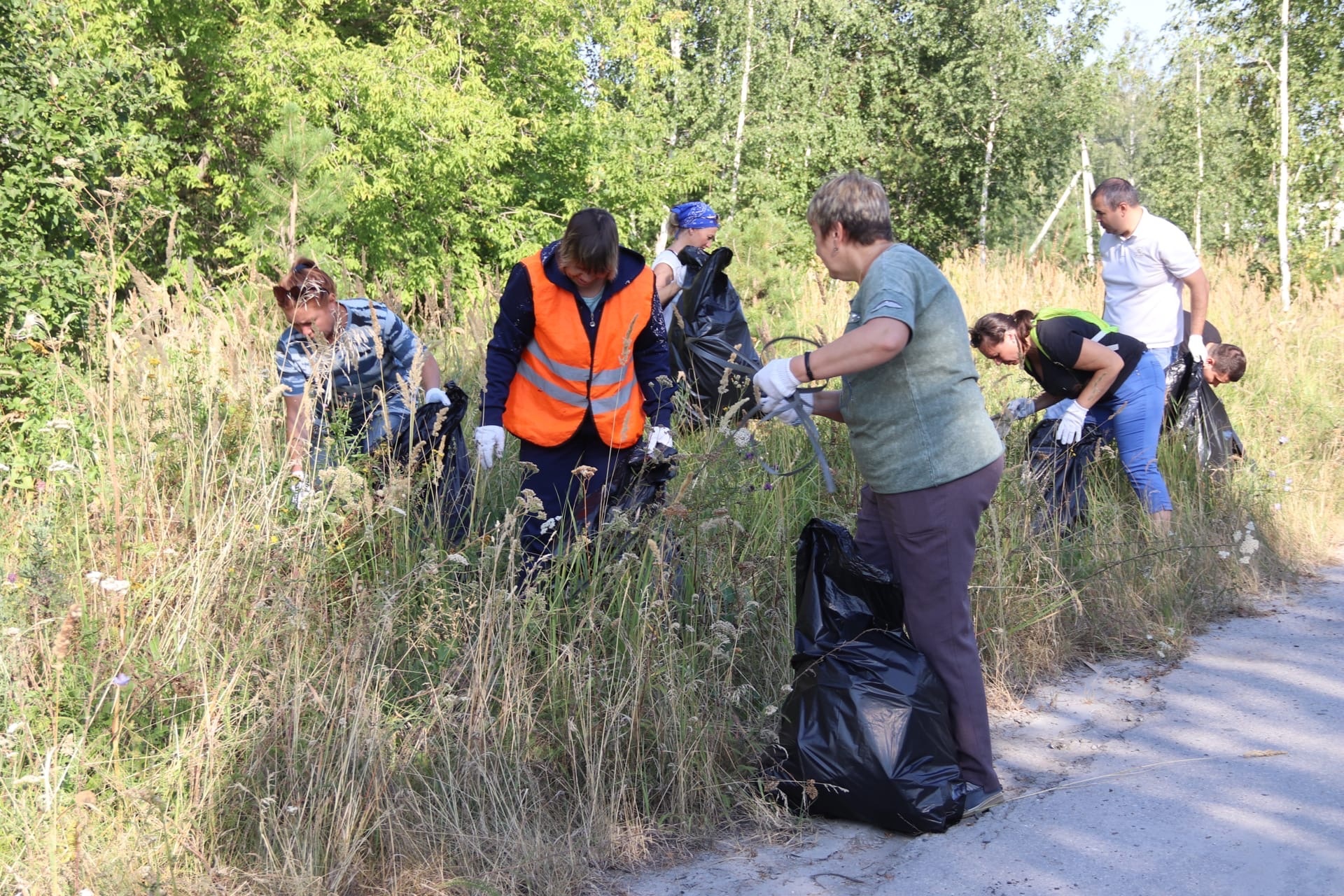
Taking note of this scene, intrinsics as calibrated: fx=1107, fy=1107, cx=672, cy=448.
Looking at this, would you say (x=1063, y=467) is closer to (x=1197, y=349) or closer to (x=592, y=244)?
(x=1197, y=349)

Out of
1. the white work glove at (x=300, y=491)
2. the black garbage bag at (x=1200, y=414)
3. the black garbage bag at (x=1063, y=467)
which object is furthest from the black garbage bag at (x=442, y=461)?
the black garbage bag at (x=1200, y=414)

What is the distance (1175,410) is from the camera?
6176 millimetres

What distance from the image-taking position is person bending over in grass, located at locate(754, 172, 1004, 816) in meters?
3.12

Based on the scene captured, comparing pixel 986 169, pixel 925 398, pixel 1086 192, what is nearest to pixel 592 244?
pixel 925 398

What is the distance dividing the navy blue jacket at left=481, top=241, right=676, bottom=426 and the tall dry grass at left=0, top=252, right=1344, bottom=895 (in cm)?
31

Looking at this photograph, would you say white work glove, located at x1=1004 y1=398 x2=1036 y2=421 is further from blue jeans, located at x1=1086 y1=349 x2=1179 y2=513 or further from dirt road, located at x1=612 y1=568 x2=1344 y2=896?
dirt road, located at x1=612 y1=568 x2=1344 y2=896

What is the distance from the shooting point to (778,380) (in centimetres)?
308

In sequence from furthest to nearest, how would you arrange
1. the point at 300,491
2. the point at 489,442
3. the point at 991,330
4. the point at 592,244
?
the point at 991,330, the point at 489,442, the point at 592,244, the point at 300,491

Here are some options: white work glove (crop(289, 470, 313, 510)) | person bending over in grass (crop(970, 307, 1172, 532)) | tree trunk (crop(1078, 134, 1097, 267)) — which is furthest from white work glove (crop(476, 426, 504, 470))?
tree trunk (crop(1078, 134, 1097, 267))

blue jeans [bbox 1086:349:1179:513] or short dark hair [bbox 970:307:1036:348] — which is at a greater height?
short dark hair [bbox 970:307:1036:348]

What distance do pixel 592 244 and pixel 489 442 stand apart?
31.6 inches

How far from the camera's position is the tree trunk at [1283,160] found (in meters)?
11.5

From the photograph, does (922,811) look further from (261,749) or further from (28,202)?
(28,202)

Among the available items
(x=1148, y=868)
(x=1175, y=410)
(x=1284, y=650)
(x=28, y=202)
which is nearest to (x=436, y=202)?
(x=28, y=202)
